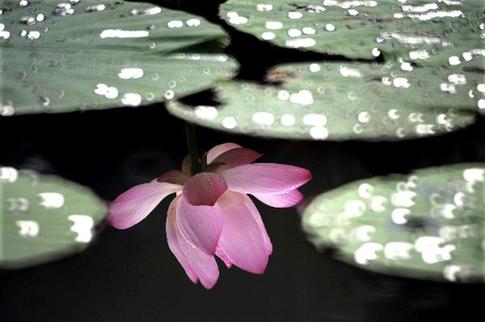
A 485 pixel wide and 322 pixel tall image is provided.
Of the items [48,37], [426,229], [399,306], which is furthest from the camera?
[48,37]

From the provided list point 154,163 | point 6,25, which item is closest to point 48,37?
point 6,25

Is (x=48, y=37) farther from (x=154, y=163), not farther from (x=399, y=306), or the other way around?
(x=399, y=306)

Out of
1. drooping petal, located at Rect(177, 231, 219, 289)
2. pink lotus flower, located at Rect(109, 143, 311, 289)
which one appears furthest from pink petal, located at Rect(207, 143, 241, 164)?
drooping petal, located at Rect(177, 231, 219, 289)

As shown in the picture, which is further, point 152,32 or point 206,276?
point 152,32

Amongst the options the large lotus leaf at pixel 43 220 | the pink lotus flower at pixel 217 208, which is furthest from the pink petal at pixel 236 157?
the large lotus leaf at pixel 43 220

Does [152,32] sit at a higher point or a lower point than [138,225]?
higher

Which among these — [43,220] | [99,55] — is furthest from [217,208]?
[99,55]
